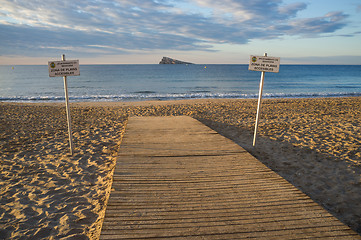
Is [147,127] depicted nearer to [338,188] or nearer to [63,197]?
[63,197]

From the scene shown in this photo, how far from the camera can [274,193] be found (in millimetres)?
3355

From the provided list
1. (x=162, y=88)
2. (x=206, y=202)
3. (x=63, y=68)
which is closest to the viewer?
(x=206, y=202)

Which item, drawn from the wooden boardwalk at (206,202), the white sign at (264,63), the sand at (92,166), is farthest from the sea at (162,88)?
the wooden boardwalk at (206,202)

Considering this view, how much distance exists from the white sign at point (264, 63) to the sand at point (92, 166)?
2483 mm

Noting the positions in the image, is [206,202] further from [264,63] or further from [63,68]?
[63,68]

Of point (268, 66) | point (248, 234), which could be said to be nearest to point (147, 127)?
point (268, 66)

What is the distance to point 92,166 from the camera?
5.29 meters

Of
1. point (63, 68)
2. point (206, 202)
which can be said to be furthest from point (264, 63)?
point (63, 68)

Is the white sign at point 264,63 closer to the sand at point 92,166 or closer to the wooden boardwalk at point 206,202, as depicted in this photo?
the wooden boardwalk at point 206,202

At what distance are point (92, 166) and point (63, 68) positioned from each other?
250cm

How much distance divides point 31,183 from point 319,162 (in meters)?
7.03

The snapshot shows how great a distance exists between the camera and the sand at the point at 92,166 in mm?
3391

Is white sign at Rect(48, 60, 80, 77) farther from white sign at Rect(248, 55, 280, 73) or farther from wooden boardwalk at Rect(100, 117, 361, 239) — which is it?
white sign at Rect(248, 55, 280, 73)

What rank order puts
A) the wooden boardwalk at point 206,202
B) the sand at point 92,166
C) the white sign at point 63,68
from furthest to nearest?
the white sign at point 63,68 → the sand at point 92,166 → the wooden boardwalk at point 206,202
